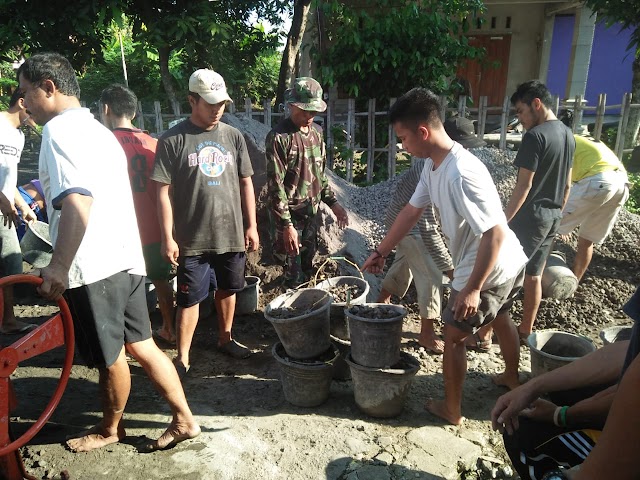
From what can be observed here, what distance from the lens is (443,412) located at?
309 centimetres

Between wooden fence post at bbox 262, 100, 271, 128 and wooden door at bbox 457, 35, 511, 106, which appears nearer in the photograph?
wooden fence post at bbox 262, 100, 271, 128

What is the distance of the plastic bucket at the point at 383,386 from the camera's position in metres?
3.00

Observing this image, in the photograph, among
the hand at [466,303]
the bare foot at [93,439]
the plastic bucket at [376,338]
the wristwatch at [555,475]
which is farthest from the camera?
the plastic bucket at [376,338]

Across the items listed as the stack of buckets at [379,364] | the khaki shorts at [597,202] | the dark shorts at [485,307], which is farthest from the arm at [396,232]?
the khaki shorts at [597,202]

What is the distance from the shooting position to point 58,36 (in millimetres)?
7316

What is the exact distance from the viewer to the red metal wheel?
2.00 meters

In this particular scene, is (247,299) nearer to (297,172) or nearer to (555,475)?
(297,172)

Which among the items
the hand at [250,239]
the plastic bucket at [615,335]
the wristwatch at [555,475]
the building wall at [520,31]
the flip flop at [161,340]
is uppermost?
the building wall at [520,31]

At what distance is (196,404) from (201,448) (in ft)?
1.75

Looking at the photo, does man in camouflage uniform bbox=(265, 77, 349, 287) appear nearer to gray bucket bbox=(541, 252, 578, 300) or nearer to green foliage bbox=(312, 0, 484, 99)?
gray bucket bbox=(541, 252, 578, 300)

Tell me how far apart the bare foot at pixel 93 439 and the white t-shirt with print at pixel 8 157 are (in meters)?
2.02

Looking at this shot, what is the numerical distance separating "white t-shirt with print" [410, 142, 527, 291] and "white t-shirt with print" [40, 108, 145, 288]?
1.70 metres

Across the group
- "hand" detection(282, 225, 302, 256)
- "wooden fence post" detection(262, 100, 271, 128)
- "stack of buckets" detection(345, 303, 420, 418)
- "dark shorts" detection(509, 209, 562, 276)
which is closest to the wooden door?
"wooden fence post" detection(262, 100, 271, 128)

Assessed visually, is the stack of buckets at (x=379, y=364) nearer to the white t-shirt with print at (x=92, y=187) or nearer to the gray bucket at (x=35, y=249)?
the white t-shirt with print at (x=92, y=187)
